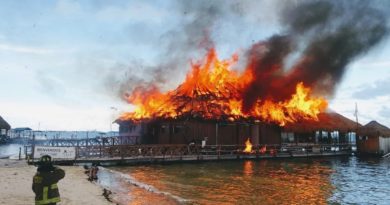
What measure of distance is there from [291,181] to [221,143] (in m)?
18.3

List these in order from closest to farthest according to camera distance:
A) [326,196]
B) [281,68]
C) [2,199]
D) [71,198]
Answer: [2,199]
[71,198]
[326,196]
[281,68]

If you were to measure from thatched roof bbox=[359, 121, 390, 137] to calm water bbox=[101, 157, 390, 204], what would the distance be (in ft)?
56.3

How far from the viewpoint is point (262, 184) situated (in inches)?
947

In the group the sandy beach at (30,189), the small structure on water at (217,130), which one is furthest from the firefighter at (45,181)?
the small structure on water at (217,130)

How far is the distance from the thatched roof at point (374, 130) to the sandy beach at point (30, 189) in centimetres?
3952

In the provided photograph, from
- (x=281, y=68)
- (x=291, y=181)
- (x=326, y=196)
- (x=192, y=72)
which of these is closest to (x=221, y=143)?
(x=192, y=72)

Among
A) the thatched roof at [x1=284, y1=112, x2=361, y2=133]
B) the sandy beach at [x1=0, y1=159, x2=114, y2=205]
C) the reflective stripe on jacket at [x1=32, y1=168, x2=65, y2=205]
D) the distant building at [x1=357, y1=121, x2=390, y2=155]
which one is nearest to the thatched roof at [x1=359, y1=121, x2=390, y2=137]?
the distant building at [x1=357, y1=121, x2=390, y2=155]

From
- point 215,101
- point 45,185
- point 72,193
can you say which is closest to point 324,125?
point 215,101

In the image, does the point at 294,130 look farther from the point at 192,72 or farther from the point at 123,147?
the point at 123,147

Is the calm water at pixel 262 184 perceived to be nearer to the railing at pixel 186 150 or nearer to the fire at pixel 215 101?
the railing at pixel 186 150

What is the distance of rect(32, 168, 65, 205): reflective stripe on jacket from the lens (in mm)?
8102

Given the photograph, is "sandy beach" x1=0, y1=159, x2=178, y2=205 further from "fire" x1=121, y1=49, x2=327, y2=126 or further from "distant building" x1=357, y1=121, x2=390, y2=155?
"distant building" x1=357, y1=121, x2=390, y2=155

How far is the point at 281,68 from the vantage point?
170 ft

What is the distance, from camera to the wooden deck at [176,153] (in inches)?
1326
